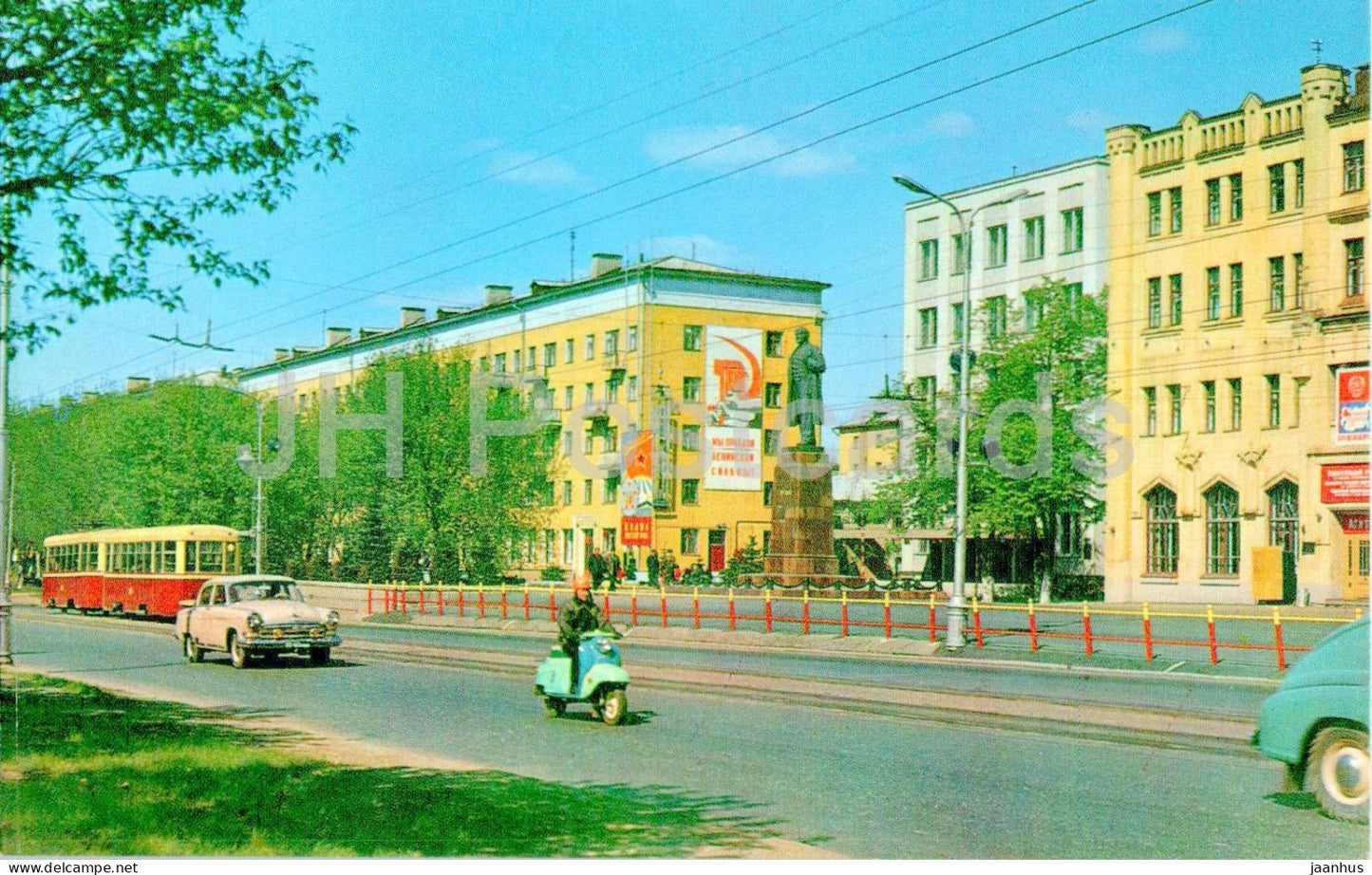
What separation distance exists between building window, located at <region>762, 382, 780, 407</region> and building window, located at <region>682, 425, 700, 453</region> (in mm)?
2843

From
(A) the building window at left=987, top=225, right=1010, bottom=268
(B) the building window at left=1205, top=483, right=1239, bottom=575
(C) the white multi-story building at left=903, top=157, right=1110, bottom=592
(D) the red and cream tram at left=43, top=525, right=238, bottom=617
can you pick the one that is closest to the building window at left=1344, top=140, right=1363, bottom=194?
(B) the building window at left=1205, top=483, right=1239, bottom=575

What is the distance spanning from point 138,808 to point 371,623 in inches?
1324

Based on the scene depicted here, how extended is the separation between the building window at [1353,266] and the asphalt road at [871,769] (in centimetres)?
1647

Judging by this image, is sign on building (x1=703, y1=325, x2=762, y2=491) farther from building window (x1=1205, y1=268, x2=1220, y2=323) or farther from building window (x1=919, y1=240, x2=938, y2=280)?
building window (x1=919, y1=240, x2=938, y2=280)

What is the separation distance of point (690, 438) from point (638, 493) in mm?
9461

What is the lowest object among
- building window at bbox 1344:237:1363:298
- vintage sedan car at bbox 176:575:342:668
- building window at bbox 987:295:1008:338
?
vintage sedan car at bbox 176:575:342:668

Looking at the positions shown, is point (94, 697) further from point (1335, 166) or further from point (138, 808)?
point (1335, 166)

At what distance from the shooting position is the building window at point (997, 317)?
56469 millimetres

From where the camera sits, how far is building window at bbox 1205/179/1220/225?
4434 cm

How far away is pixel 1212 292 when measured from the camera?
43281 millimetres

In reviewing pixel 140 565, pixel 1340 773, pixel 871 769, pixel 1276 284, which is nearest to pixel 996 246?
pixel 1276 284

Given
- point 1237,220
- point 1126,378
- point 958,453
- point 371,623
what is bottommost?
point 371,623
